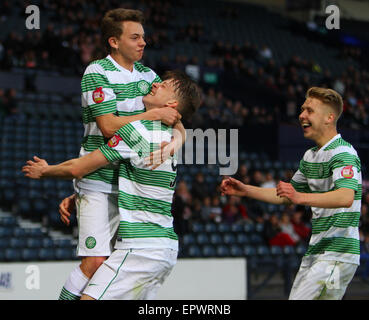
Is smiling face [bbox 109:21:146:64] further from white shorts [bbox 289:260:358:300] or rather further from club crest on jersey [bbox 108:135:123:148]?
white shorts [bbox 289:260:358:300]

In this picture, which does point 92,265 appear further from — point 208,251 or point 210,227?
point 210,227

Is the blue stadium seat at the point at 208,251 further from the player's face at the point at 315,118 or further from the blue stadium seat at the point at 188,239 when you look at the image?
the player's face at the point at 315,118

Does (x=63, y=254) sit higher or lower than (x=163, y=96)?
lower

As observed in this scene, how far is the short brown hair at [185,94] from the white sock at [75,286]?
3.76 feet

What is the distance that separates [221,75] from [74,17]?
4.56 meters

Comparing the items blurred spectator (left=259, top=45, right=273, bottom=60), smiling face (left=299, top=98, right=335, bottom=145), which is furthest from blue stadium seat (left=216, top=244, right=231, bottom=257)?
blurred spectator (left=259, top=45, right=273, bottom=60)

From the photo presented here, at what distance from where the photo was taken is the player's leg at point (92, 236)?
3.99 meters

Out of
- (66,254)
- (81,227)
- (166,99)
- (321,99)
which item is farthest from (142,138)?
(66,254)

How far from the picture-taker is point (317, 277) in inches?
168

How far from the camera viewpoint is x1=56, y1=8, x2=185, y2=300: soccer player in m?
3.97

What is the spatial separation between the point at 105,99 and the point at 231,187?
103 cm

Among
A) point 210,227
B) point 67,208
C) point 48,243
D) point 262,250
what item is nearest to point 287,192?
point 67,208

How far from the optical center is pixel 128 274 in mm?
3623
